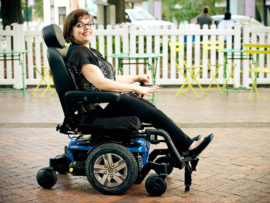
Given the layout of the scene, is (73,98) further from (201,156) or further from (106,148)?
(201,156)

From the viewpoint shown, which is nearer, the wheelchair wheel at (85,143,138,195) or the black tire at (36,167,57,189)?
the wheelchair wheel at (85,143,138,195)

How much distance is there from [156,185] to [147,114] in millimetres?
557

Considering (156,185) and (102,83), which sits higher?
(102,83)

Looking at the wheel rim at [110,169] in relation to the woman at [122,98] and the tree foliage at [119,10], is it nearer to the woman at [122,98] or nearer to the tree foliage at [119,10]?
the woman at [122,98]

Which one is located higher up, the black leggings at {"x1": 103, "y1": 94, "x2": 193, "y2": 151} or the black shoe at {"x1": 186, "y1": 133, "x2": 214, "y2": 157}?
the black leggings at {"x1": 103, "y1": 94, "x2": 193, "y2": 151}

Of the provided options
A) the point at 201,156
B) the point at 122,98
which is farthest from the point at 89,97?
the point at 201,156

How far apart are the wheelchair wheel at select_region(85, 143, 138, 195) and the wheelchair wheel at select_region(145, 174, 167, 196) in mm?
127

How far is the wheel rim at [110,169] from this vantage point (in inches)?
152

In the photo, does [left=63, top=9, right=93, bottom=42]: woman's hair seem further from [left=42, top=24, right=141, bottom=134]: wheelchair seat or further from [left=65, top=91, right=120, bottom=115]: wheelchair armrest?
[left=65, top=91, right=120, bottom=115]: wheelchair armrest

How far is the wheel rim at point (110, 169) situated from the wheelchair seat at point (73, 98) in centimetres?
22

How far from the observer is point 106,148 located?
3.88m

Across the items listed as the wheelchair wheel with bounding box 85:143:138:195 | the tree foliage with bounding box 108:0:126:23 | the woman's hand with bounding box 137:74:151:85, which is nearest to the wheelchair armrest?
the wheelchair wheel with bounding box 85:143:138:195

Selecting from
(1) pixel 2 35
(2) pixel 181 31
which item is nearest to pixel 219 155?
(2) pixel 181 31

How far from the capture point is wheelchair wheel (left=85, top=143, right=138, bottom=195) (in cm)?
386
